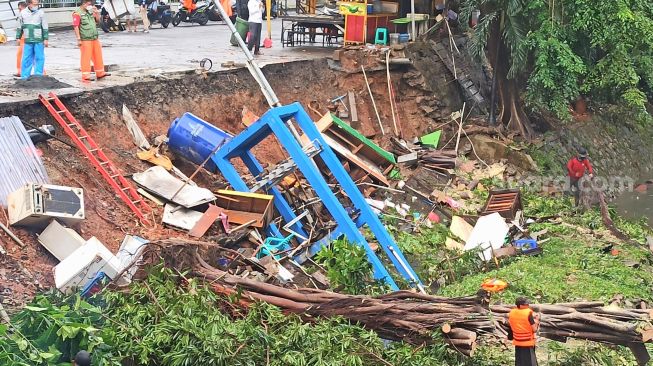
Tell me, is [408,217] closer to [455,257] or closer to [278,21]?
[455,257]

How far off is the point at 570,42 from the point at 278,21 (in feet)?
47.1

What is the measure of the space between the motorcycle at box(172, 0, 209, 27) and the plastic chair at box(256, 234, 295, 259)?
16255 mm

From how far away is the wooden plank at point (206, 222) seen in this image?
40.1 feet

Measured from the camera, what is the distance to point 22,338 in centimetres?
744

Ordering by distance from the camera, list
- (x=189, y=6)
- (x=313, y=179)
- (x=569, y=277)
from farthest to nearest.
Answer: (x=189, y=6)
(x=569, y=277)
(x=313, y=179)

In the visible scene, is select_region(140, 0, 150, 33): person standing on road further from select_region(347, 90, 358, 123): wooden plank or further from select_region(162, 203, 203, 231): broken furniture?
select_region(162, 203, 203, 231): broken furniture

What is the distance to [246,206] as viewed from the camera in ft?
42.9

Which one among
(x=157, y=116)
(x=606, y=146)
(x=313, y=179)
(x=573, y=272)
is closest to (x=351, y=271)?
(x=313, y=179)

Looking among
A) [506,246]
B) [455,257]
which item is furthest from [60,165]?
[506,246]

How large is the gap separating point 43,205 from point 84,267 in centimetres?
128

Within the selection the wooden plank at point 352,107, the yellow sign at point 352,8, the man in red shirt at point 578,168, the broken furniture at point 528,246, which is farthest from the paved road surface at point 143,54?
the broken furniture at point 528,246

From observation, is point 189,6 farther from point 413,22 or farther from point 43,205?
point 43,205

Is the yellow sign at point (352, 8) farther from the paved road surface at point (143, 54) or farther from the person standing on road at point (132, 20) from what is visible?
the person standing on road at point (132, 20)

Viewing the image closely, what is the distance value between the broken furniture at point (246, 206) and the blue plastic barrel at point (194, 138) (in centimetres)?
92
